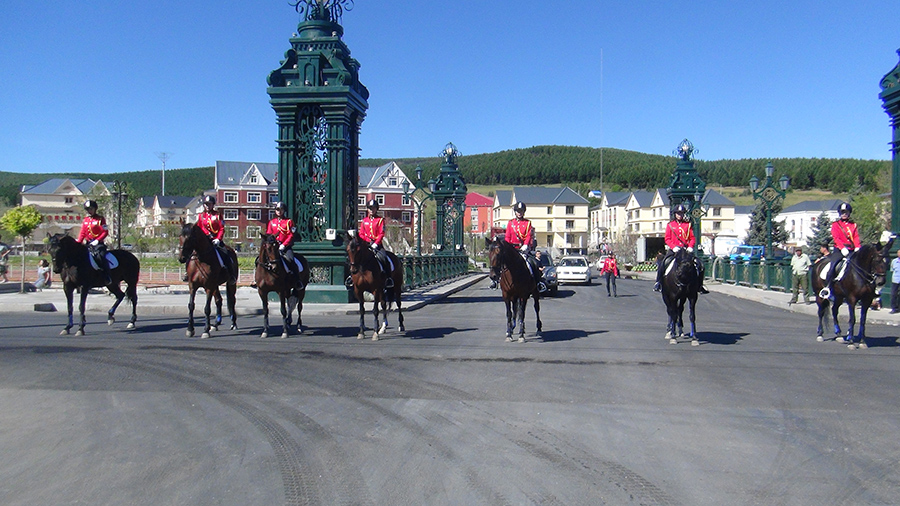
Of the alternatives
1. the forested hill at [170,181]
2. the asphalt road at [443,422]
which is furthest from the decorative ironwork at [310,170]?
the forested hill at [170,181]

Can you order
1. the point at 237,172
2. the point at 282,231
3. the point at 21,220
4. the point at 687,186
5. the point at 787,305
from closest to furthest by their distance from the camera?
1. the point at 282,231
2. the point at 787,305
3. the point at 21,220
4. the point at 687,186
5. the point at 237,172

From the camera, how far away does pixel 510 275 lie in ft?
42.0

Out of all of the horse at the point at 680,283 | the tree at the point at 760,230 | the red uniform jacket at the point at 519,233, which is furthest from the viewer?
the tree at the point at 760,230

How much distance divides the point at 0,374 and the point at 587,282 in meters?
32.2

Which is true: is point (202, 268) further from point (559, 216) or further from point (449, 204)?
point (559, 216)

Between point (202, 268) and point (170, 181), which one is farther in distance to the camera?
point (170, 181)

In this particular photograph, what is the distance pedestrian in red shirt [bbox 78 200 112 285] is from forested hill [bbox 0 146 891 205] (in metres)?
133

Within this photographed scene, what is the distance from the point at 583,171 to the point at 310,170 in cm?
16791

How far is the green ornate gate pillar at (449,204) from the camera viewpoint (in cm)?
4156

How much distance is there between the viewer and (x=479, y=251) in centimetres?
9338

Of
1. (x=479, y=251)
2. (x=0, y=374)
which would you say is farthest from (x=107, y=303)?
(x=479, y=251)

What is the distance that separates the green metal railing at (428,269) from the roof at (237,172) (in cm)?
5744

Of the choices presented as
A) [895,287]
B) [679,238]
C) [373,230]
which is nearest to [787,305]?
[895,287]

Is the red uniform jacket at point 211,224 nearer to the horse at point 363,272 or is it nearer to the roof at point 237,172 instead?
the horse at point 363,272
